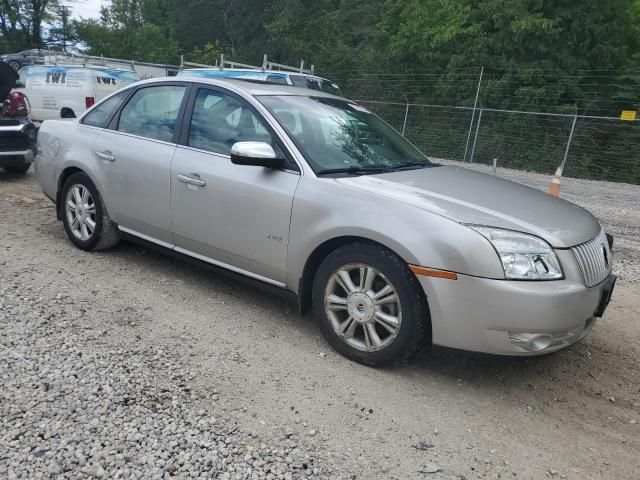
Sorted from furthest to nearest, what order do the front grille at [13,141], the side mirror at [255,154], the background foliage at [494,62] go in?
the background foliage at [494,62] < the front grille at [13,141] < the side mirror at [255,154]

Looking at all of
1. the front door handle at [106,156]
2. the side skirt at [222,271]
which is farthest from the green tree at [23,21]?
the side skirt at [222,271]

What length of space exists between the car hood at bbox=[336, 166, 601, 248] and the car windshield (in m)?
0.21

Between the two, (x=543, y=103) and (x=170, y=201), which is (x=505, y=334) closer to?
(x=170, y=201)

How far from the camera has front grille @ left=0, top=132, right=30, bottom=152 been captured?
760cm

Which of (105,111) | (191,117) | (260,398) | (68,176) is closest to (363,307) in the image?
(260,398)

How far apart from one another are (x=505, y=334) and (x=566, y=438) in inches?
23.2

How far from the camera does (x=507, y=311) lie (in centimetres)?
287

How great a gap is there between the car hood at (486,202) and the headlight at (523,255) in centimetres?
5

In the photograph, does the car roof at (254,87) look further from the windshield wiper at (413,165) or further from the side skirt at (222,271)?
the side skirt at (222,271)

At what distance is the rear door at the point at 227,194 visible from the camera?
3.63 metres

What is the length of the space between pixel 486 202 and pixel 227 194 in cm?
174

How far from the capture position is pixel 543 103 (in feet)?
67.4

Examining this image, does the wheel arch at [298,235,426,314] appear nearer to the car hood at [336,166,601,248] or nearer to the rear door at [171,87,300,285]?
the rear door at [171,87,300,285]

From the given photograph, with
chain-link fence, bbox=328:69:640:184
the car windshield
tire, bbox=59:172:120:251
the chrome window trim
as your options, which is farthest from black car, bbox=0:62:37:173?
chain-link fence, bbox=328:69:640:184
